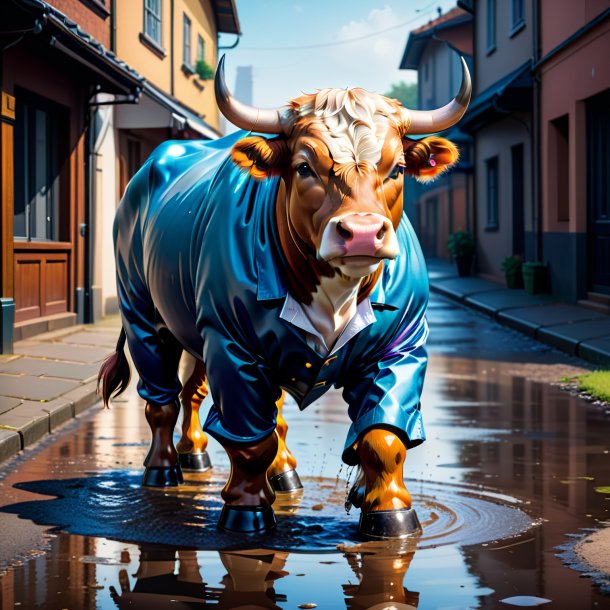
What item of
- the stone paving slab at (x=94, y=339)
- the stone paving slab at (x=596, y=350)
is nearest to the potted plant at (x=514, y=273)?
the stone paving slab at (x=596, y=350)

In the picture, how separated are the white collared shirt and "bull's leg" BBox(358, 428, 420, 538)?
412 mm

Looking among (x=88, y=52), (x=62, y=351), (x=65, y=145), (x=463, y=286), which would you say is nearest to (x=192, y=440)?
(x=62, y=351)

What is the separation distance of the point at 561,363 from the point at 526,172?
1058 centimetres

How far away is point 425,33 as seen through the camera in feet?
124

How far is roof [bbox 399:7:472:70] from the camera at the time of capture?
Result: 35.8 m

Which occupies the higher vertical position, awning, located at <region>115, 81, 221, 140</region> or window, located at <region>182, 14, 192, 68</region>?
window, located at <region>182, 14, 192, 68</region>

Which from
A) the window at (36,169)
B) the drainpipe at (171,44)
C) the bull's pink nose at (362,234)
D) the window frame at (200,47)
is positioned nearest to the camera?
the bull's pink nose at (362,234)

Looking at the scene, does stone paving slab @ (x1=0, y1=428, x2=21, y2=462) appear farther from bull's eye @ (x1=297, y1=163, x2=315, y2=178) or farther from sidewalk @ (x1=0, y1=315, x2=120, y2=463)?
bull's eye @ (x1=297, y1=163, x2=315, y2=178)

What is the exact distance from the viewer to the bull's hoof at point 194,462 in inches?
258

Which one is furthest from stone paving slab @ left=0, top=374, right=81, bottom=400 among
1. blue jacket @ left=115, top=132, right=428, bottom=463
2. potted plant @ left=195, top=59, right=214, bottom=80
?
potted plant @ left=195, top=59, right=214, bottom=80

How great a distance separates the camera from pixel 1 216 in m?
11.6

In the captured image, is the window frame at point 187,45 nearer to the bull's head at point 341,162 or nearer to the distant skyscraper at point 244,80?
the bull's head at point 341,162

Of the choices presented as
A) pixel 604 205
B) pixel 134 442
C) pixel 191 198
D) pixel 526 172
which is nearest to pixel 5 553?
pixel 191 198

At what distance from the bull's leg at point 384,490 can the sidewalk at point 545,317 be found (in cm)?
693
